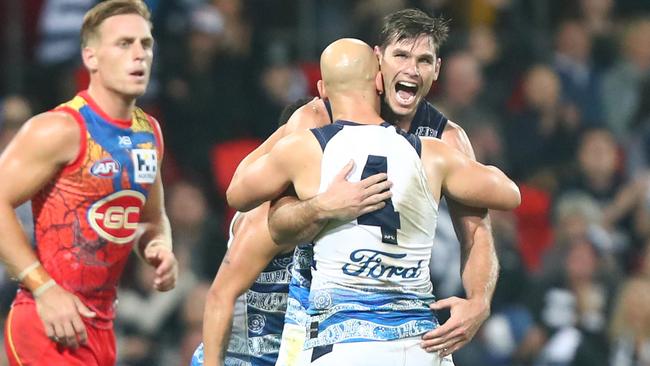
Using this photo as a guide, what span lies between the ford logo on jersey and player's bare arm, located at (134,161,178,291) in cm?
130

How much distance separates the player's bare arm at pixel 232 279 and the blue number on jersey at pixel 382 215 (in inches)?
18.9

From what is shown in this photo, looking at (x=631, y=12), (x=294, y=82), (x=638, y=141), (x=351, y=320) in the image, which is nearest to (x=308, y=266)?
(x=351, y=320)

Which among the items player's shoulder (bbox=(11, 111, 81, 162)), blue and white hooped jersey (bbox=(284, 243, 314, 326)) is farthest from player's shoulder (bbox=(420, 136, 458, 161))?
player's shoulder (bbox=(11, 111, 81, 162))

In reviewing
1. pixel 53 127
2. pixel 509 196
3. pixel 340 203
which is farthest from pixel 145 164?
Result: pixel 509 196

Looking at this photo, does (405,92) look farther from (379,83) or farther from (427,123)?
(427,123)

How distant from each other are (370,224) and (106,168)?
1317 mm

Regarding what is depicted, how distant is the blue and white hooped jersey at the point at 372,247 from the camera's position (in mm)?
4762

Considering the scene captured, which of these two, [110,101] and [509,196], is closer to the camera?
[509,196]

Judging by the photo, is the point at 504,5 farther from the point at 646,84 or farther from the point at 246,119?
the point at 246,119

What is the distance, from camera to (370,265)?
4.77 m

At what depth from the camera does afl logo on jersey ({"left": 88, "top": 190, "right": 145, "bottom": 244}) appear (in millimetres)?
5520

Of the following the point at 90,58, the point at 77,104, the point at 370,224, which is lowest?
the point at 370,224

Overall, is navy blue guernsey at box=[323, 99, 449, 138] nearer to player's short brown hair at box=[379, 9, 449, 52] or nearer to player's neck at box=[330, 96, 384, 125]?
player's short brown hair at box=[379, 9, 449, 52]

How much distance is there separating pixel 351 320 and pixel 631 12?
793cm
